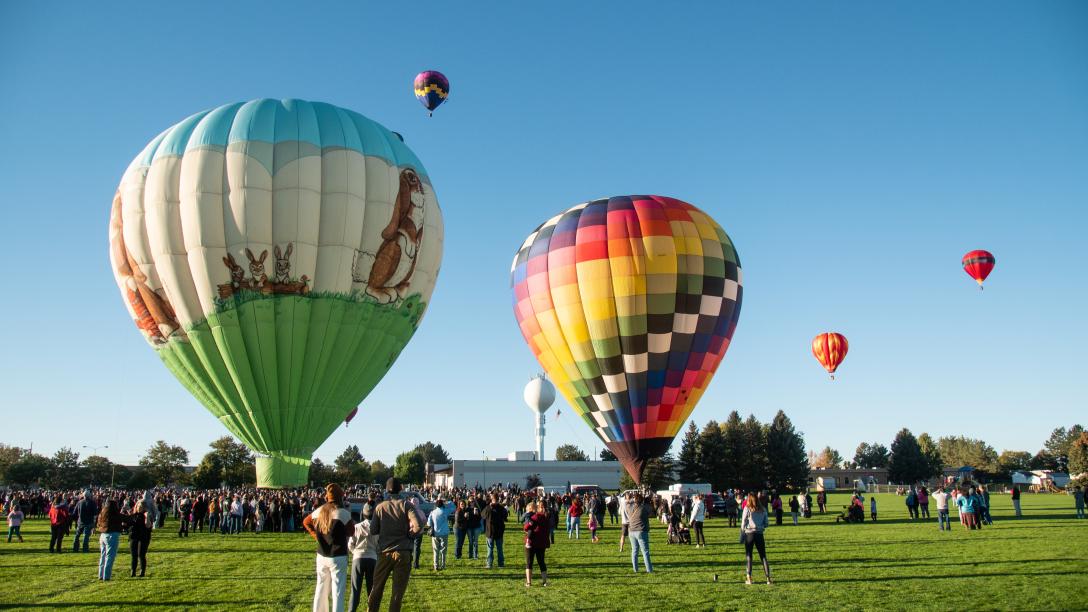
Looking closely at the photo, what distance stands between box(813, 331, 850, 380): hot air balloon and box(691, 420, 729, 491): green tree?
2654cm

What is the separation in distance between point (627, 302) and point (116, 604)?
1814 cm

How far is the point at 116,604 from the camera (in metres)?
10.3

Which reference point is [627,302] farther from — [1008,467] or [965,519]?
[1008,467]

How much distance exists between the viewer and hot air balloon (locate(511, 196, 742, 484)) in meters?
25.8

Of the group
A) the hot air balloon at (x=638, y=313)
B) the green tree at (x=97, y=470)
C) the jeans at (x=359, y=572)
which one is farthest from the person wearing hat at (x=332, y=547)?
the green tree at (x=97, y=470)

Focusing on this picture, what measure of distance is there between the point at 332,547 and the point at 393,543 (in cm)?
91

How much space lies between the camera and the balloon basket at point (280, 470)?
25.1m

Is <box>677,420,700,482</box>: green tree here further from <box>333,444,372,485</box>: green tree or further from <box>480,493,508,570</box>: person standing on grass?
<box>480,493,508,570</box>: person standing on grass

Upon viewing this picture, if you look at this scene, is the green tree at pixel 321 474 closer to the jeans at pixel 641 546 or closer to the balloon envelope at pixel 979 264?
the balloon envelope at pixel 979 264

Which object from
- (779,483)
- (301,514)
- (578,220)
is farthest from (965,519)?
(779,483)

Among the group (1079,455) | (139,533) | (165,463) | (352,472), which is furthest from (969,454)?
(139,533)

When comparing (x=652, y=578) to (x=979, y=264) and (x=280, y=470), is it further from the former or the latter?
(x=979, y=264)

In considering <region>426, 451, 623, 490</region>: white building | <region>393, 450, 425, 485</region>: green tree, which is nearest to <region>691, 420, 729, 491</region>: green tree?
<region>426, 451, 623, 490</region>: white building

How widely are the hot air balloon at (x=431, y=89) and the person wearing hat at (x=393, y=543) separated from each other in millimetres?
29981
